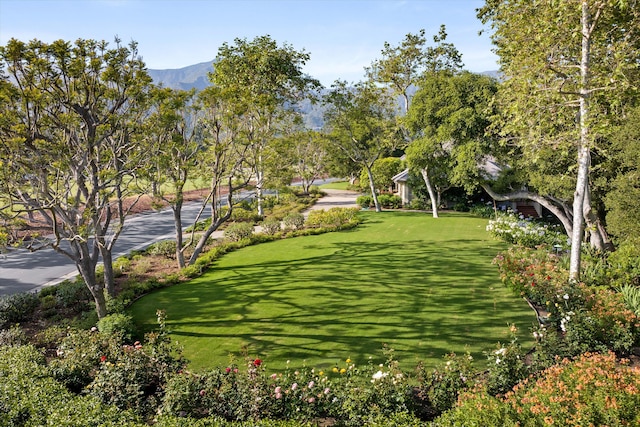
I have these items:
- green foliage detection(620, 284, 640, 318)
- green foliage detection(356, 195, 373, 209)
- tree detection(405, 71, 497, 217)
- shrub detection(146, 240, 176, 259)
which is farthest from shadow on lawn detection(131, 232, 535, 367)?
green foliage detection(356, 195, 373, 209)

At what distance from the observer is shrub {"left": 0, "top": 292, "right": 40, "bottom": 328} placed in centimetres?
1168

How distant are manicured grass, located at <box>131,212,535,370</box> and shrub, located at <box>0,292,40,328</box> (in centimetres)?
316

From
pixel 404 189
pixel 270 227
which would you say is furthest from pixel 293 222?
pixel 404 189

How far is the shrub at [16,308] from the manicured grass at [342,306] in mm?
3156

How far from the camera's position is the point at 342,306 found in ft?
39.0

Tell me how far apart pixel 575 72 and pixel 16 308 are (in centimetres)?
1890

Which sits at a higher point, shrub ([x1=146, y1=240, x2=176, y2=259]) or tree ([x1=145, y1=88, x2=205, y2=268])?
tree ([x1=145, y1=88, x2=205, y2=268])

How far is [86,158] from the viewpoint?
10820 millimetres

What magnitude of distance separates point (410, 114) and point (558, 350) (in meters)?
17.6

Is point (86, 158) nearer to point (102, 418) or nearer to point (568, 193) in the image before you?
point (102, 418)

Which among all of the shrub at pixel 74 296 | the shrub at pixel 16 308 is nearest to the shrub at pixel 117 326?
the shrub at pixel 74 296

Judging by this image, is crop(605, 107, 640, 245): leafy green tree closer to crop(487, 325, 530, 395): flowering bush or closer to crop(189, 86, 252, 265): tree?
crop(487, 325, 530, 395): flowering bush

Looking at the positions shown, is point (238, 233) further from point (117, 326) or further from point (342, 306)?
point (117, 326)

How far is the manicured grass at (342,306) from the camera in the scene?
9.46 meters
